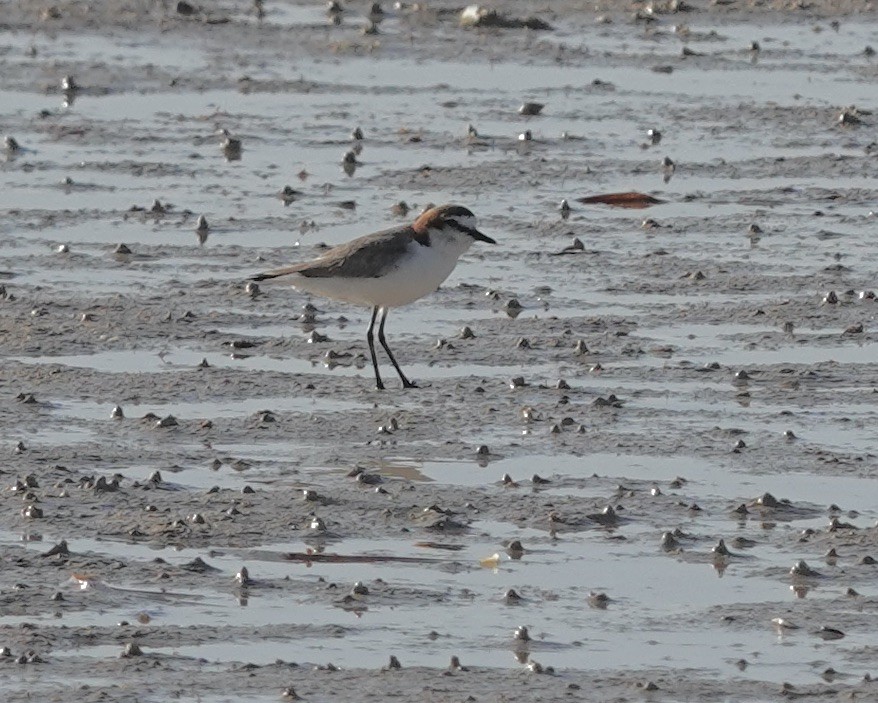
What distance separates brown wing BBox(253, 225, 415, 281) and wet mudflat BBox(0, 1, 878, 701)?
1.52ft

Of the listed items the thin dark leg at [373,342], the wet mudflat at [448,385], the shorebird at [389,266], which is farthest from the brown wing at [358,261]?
the wet mudflat at [448,385]

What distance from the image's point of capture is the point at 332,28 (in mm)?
22703

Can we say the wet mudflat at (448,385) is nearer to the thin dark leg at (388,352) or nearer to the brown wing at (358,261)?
the thin dark leg at (388,352)

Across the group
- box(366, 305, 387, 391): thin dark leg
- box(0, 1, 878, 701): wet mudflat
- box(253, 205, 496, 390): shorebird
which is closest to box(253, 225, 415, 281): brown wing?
box(253, 205, 496, 390): shorebird

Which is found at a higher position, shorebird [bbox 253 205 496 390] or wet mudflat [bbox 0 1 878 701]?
shorebird [bbox 253 205 496 390]

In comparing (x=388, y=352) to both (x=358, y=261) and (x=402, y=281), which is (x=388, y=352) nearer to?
(x=402, y=281)

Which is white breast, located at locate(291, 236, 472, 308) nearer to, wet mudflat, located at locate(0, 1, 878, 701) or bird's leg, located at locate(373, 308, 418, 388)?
bird's leg, located at locate(373, 308, 418, 388)

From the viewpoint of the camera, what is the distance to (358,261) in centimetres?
1205

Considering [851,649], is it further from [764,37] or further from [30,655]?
[764,37]

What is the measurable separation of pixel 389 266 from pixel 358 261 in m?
0.17

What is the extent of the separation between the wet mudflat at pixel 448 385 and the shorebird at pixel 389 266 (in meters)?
0.37

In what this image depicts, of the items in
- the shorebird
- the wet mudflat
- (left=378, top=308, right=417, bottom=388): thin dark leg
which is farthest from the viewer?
the shorebird

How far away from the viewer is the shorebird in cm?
1205

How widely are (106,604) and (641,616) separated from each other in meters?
1.96
